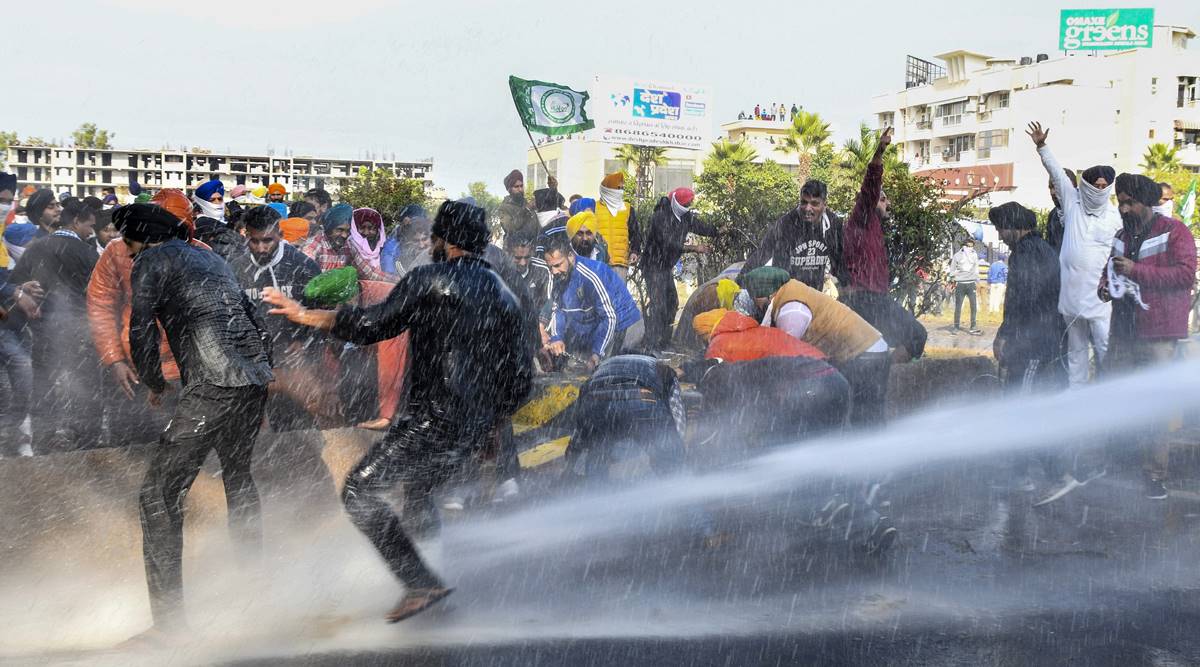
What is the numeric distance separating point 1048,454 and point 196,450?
553 centimetres

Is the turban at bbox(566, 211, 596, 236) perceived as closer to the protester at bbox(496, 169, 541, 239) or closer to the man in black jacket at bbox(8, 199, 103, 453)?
the protester at bbox(496, 169, 541, 239)

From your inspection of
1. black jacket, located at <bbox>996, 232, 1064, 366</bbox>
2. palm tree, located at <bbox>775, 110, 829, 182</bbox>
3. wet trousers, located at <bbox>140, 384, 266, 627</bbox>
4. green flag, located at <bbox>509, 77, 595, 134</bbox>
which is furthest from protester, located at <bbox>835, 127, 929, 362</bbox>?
palm tree, located at <bbox>775, 110, 829, 182</bbox>

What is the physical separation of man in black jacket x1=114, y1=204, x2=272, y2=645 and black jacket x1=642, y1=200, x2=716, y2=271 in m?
6.61

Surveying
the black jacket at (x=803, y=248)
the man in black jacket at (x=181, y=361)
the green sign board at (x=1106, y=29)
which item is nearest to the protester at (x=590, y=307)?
the black jacket at (x=803, y=248)

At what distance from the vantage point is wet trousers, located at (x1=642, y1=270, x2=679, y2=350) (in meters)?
11.1

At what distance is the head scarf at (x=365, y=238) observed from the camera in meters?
8.59

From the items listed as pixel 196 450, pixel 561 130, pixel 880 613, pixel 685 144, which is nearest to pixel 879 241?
pixel 880 613

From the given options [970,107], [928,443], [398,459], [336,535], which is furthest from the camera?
[970,107]

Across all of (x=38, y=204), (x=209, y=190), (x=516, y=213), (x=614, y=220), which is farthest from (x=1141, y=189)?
(x=38, y=204)

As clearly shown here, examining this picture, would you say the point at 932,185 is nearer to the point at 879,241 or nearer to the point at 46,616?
the point at 879,241

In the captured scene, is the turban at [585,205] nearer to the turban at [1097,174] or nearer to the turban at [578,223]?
the turban at [578,223]

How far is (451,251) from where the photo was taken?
4.54 metres

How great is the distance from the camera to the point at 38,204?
8938mm

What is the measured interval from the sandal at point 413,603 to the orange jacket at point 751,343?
2.29 meters
